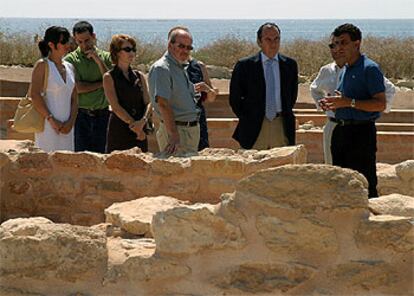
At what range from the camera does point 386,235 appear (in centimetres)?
306

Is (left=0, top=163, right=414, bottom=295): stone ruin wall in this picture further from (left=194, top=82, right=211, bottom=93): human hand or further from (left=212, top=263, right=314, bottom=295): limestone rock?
(left=194, top=82, right=211, bottom=93): human hand

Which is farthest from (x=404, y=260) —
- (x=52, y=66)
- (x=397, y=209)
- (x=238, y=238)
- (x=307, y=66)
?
(x=307, y=66)

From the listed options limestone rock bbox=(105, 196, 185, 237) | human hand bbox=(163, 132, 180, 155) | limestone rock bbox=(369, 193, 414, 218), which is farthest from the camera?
human hand bbox=(163, 132, 180, 155)

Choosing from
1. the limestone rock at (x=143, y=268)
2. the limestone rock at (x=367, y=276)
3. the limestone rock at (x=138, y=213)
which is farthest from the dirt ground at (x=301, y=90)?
the limestone rock at (x=367, y=276)

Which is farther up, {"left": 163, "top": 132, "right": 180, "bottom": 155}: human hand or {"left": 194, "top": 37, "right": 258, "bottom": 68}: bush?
{"left": 163, "top": 132, "right": 180, "bottom": 155}: human hand

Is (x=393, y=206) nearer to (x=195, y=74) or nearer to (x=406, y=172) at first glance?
(x=195, y=74)

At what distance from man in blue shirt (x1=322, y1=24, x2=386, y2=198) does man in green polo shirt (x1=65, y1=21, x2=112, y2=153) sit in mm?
2194

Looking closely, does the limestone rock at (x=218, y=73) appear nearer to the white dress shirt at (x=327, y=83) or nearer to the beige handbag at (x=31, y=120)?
the beige handbag at (x=31, y=120)

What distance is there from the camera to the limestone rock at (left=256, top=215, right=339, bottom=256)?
3.07 metres

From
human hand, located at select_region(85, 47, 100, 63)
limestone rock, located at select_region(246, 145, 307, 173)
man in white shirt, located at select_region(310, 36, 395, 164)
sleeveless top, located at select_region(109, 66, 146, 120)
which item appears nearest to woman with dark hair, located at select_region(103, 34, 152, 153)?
sleeveless top, located at select_region(109, 66, 146, 120)

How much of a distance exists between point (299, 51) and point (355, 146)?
1979cm

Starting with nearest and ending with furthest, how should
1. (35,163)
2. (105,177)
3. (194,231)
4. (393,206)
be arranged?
(194,231) < (393,206) < (105,177) < (35,163)

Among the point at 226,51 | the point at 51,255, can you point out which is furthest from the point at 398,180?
the point at 226,51

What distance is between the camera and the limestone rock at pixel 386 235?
3.05 meters
